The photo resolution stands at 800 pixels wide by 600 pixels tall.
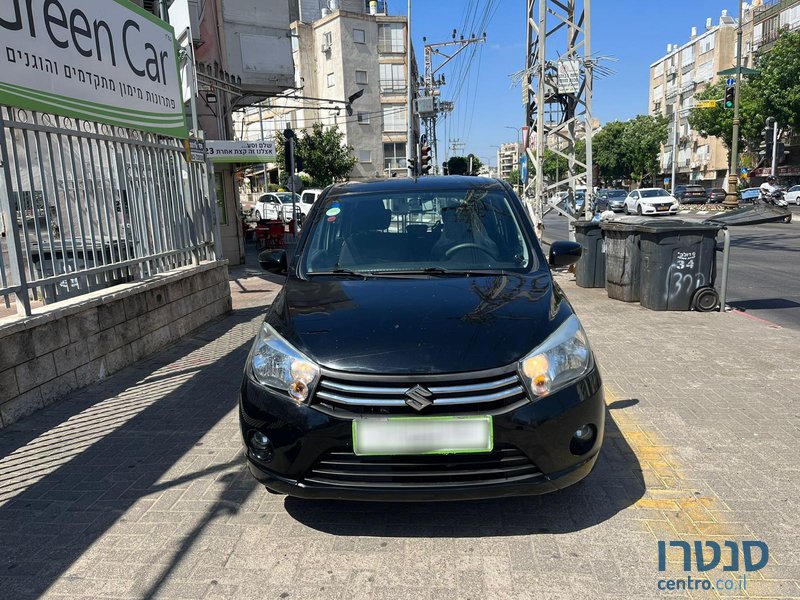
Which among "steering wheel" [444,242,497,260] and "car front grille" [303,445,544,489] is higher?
"steering wheel" [444,242,497,260]

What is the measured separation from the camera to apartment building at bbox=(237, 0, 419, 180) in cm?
4866

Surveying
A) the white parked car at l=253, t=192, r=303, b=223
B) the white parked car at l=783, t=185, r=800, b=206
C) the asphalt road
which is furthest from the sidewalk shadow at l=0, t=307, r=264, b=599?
the white parked car at l=783, t=185, r=800, b=206

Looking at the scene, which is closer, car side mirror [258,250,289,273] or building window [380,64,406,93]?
car side mirror [258,250,289,273]

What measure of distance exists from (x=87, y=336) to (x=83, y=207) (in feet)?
4.11

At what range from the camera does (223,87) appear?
1530 centimetres

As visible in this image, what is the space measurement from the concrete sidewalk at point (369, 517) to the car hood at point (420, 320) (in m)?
0.91

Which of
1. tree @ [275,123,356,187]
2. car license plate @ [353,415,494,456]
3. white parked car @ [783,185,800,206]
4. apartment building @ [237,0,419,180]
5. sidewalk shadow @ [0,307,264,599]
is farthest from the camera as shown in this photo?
apartment building @ [237,0,419,180]

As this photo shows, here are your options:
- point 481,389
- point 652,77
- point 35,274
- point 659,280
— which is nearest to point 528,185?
point 659,280

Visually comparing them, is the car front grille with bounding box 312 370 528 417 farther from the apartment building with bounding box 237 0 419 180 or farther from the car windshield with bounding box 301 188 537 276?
the apartment building with bounding box 237 0 419 180

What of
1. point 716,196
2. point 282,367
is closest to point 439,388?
point 282,367

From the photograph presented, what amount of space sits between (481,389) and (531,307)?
26.8 inches

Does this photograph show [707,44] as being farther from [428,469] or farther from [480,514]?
[428,469]

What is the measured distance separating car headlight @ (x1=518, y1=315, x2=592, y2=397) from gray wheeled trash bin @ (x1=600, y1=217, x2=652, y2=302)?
608 centimetres

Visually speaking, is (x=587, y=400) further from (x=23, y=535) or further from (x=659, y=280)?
(x=659, y=280)
